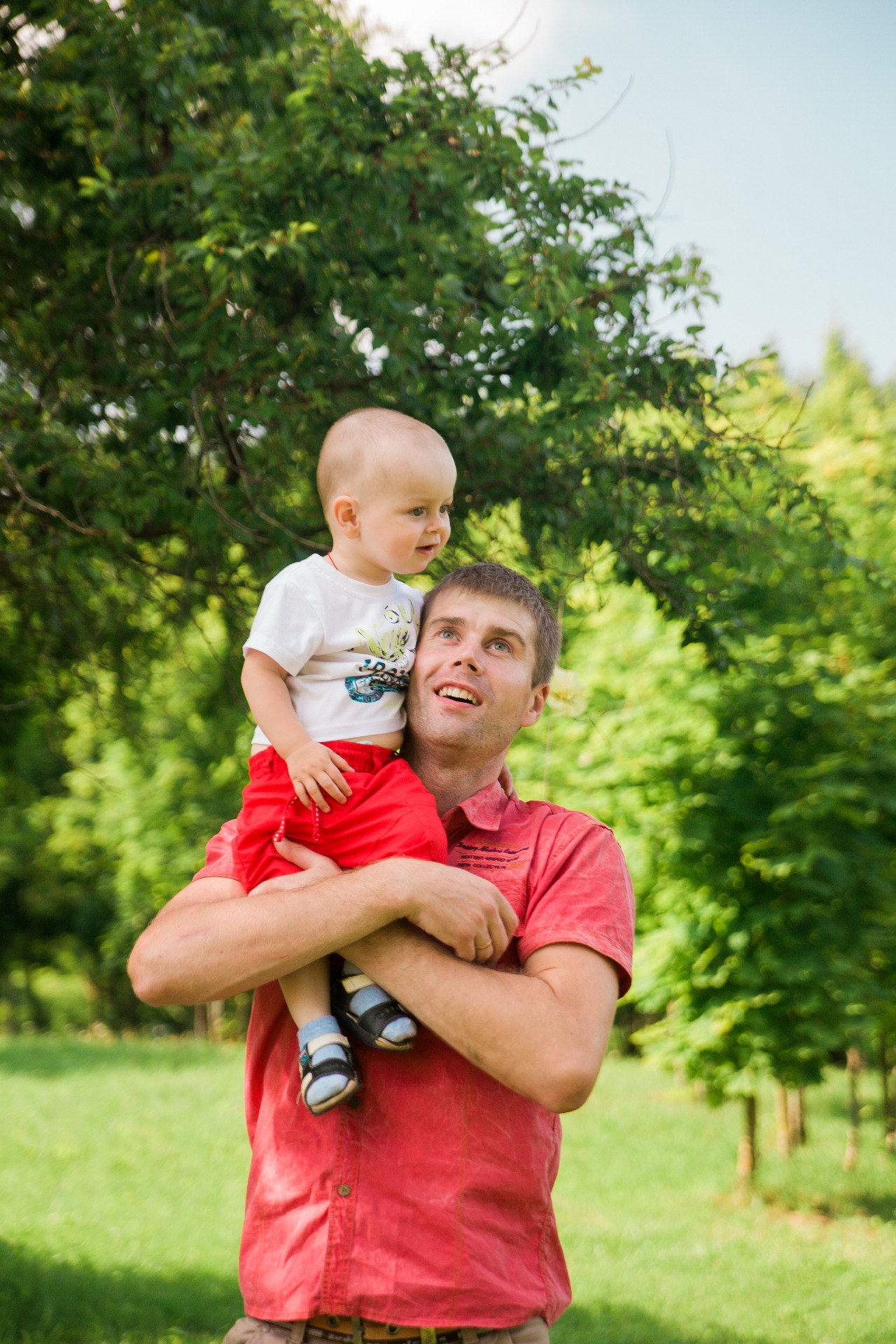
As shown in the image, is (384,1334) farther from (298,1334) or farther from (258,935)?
(258,935)

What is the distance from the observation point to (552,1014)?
166 cm

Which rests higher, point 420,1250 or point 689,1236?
point 420,1250

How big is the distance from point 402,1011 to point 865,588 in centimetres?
670

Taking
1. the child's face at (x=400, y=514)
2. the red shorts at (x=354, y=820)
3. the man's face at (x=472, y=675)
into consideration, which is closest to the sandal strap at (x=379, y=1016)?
the red shorts at (x=354, y=820)

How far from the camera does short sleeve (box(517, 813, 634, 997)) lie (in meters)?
1.78

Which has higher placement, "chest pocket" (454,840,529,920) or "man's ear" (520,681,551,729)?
"man's ear" (520,681,551,729)

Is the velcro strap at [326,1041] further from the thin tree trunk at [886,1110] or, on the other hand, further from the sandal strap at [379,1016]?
the thin tree trunk at [886,1110]

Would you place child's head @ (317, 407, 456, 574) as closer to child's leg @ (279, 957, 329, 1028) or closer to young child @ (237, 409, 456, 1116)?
young child @ (237, 409, 456, 1116)

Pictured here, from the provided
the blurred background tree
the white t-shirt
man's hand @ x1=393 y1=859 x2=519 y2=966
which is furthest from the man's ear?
the blurred background tree

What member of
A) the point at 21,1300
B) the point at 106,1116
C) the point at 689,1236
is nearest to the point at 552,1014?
the point at 21,1300

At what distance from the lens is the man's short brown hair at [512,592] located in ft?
7.02

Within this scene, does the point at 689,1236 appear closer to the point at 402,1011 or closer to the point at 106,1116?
the point at 106,1116

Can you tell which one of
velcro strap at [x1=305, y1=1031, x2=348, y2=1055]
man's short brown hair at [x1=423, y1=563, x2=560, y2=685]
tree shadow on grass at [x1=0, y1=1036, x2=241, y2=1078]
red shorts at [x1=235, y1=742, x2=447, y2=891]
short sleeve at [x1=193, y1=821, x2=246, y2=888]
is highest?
man's short brown hair at [x1=423, y1=563, x2=560, y2=685]

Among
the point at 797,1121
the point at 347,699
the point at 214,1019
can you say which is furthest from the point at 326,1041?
the point at 214,1019
